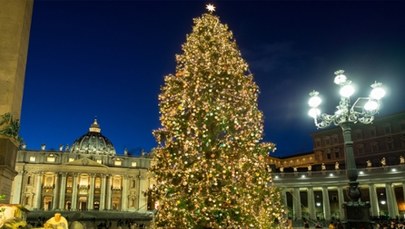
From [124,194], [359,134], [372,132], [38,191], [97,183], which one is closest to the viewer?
[372,132]

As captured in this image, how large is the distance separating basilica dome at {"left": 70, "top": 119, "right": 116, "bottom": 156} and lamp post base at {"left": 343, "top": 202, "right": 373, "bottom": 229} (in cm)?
10252

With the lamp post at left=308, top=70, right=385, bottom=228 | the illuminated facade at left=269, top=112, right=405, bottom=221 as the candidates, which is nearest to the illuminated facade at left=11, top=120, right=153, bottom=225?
the illuminated facade at left=269, top=112, right=405, bottom=221

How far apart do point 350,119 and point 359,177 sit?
37.2m

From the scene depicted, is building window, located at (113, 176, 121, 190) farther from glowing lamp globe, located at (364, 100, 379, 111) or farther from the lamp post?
glowing lamp globe, located at (364, 100, 379, 111)

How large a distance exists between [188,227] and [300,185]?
44.9 m

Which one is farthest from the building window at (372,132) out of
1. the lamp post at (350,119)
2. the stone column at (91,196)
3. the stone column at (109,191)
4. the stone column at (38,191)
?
the stone column at (38,191)

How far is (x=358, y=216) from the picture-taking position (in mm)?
13477

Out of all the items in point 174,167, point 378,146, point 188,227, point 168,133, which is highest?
point 378,146

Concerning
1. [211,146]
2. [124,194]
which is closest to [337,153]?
[124,194]

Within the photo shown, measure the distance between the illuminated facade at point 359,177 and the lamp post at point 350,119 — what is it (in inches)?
1269

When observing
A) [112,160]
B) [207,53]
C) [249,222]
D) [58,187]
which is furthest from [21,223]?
[112,160]

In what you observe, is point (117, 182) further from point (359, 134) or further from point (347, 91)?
point (347, 91)

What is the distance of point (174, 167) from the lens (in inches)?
549

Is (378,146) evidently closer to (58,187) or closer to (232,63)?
(232,63)
